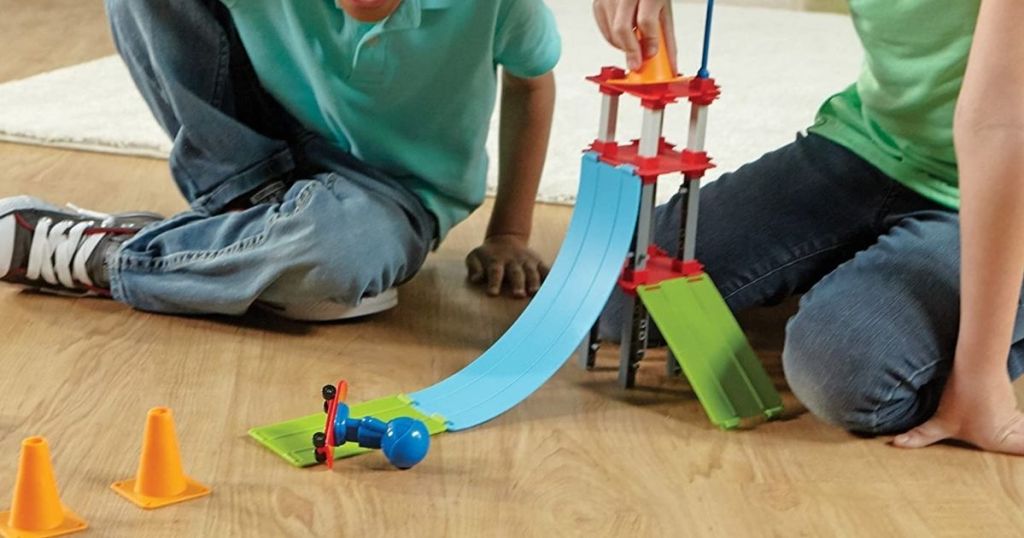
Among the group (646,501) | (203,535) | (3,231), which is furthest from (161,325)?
(646,501)

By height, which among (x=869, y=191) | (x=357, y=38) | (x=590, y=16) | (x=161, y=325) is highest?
(x=357, y=38)

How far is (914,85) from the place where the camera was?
1.21 m

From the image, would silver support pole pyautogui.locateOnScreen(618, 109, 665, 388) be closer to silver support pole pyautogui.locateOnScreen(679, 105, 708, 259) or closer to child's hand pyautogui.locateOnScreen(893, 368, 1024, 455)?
silver support pole pyautogui.locateOnScreen(679, 105, 708, 259)

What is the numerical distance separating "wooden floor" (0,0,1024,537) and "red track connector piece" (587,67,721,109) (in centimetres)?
25

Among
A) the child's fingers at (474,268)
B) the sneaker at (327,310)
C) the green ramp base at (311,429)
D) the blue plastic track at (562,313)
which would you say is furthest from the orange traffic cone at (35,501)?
the child's fingers at (474,268)

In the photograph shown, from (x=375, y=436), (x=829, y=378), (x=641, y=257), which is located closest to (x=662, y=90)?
(x=641, y=257)

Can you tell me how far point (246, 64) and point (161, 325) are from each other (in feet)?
1.01

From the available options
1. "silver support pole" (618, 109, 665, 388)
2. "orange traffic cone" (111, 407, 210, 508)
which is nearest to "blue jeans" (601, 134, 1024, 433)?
"silver support pole" (618, 109, 665, 388)

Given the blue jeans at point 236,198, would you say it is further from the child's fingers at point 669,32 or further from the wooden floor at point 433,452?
the child's fingers at point 669,32

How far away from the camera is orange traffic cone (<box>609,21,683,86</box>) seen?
1.09 metres

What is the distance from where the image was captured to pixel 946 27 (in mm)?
1172

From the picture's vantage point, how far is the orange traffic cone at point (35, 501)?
83 cm

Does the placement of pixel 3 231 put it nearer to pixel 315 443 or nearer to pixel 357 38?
pixel 357 38

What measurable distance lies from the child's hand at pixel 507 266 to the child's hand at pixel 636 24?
0.36 metres
